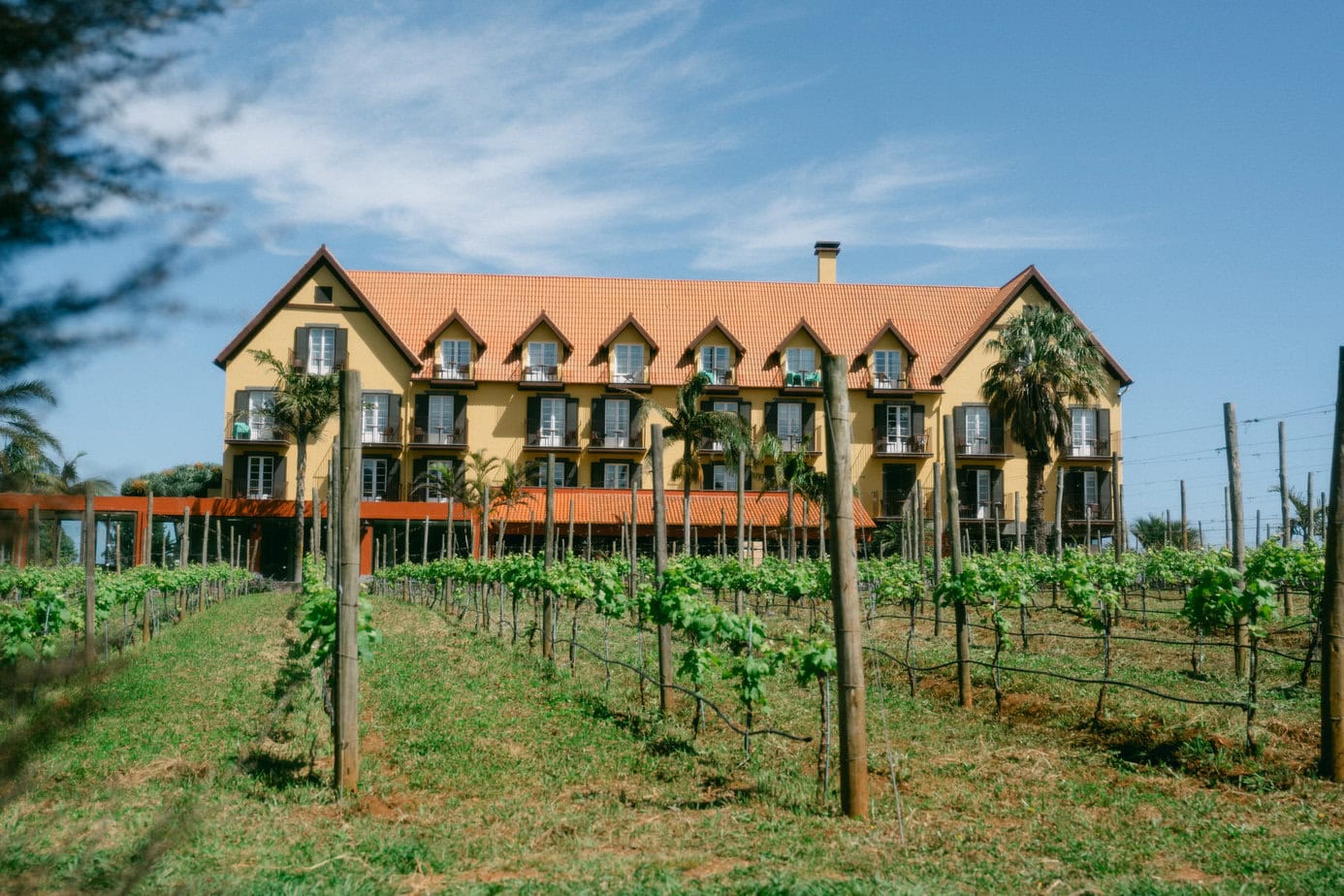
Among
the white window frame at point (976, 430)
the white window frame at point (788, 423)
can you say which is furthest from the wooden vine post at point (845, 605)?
the white window frame at point (976, 430)

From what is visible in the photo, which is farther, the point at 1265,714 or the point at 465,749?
the point at 1265,714

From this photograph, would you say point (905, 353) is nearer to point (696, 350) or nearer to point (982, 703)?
point (696, 350)

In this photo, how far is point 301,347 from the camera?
162 feet

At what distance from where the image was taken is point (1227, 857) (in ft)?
25.5

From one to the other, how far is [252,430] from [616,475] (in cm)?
1610

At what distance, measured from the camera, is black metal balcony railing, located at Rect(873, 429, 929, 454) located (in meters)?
52.3

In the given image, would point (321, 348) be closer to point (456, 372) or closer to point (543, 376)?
point (456, 372)

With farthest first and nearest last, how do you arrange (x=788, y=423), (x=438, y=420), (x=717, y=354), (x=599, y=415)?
1. (x=788, y=423)
2. (x=717, y=354)
3. (x=599, y=415)
4. (x=438, y=420)

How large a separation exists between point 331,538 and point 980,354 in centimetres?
3717

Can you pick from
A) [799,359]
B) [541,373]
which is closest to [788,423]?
[799,359]

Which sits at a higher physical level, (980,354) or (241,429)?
(980,354)

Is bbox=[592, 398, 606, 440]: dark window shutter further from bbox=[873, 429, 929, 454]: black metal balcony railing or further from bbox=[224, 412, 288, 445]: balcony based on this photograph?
bbox=[224, 412, 288, 445]: balcony

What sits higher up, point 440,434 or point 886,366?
point 886,366

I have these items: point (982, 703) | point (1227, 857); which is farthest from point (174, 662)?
point (1227, 857)
